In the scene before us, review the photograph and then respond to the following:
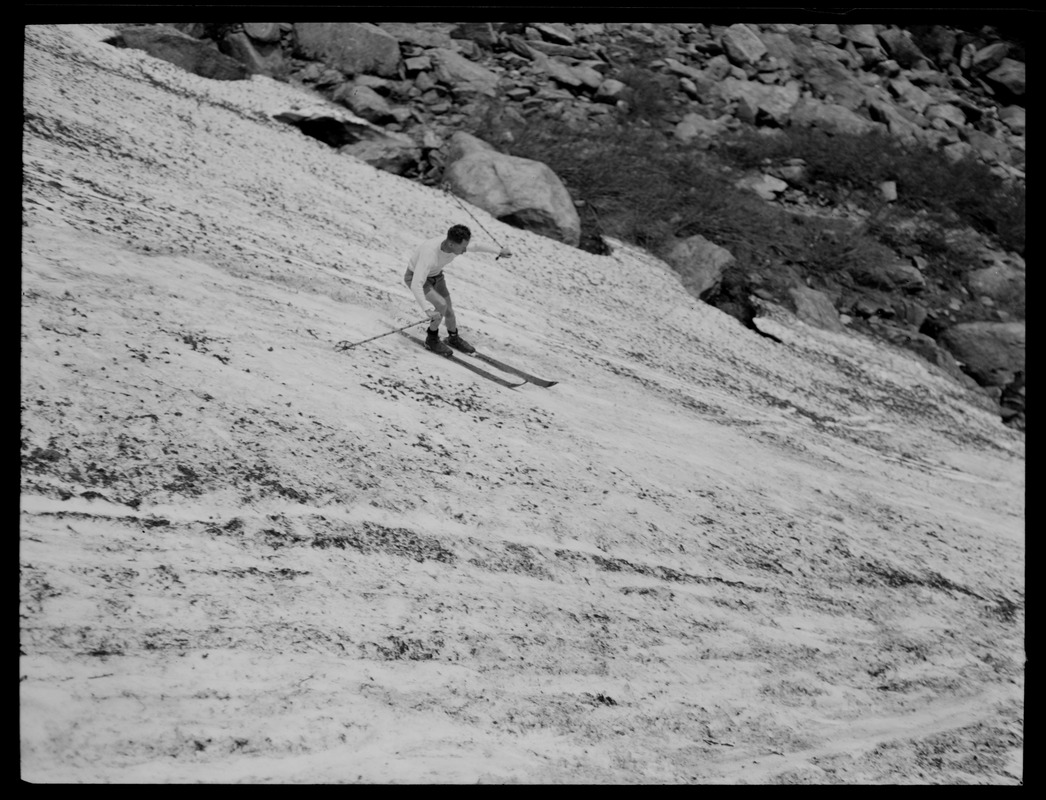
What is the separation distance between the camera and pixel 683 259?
12.0 m

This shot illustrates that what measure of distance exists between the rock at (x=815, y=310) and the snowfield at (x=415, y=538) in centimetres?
325

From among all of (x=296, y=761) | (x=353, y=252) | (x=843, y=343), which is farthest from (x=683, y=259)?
(x=296, y=761)

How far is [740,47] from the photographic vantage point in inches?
733

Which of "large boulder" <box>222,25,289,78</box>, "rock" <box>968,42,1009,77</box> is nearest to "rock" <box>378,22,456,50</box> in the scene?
"large boulder" <box>222,25,289,78</box>

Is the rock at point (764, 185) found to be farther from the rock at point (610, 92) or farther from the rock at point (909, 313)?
the rock at point (909, 313)

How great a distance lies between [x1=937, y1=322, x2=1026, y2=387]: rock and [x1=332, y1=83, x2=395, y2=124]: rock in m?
10.1

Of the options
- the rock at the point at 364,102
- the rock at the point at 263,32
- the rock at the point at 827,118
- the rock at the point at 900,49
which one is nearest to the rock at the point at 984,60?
the rock at the point at 900,49

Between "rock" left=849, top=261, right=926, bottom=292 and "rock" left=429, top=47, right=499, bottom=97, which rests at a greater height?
"rock" left=429, top=47, right=499, bottom=97

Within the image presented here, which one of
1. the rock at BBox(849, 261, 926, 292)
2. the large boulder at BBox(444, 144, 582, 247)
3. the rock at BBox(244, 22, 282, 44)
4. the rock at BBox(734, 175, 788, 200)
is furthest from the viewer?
the rock at BBox(734, 175, 788, 200)

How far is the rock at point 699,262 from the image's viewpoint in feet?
37.8

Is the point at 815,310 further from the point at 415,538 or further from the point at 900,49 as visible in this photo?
the point at 900,49

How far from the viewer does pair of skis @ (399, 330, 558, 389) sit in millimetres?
A: 6838

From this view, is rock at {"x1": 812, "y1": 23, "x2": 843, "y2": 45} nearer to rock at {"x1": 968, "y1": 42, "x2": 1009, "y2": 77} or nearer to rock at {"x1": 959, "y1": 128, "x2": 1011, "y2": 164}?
rock at {"x1": 959, "y1": 128, "x2": 1011, "y2": 164}
